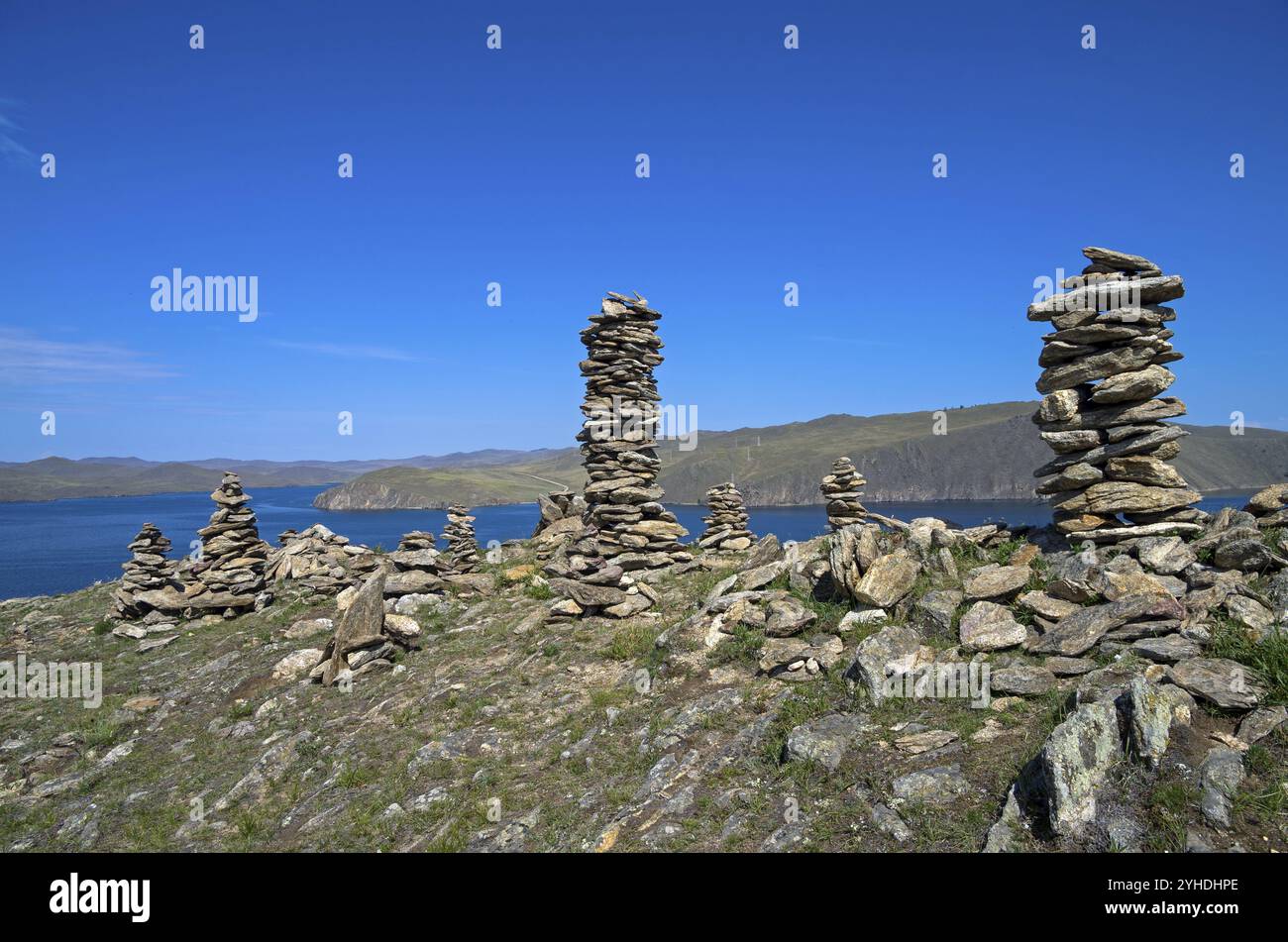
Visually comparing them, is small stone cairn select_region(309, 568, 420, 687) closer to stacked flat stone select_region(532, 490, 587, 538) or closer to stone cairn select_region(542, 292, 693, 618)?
stone cairn select_region(542, 292, 693, 618)

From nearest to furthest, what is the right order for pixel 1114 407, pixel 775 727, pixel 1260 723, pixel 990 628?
pixel 1260 723
pixel 775 727
pixel 990 628
pixel 1114 407

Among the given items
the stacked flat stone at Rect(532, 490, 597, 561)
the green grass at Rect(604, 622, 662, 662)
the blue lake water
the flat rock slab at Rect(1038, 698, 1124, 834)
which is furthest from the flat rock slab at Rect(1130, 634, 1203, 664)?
the blue lake water

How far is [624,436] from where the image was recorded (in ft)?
78.9

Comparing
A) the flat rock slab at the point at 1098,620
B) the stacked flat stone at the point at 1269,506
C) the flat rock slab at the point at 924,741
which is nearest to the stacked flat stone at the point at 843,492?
the stacked flat stone at the point at 1269,506

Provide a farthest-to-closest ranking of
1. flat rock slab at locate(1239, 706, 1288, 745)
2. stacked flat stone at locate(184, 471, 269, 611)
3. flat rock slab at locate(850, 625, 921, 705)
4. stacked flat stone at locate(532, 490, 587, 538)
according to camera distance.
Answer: stacked flat stone at locate(532, 490, 587, 538), stacked flat stone at locate(184, 471, 269, 611), flat rock slab at locate(850, 625, 921, 705), flat rock slab at locate(1239, 706, 1288, 745)

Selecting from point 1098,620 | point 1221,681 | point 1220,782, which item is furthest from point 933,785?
point 1098,620

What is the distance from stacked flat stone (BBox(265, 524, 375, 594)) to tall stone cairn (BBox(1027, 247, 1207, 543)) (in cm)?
2455

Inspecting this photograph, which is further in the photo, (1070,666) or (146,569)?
(146,569)

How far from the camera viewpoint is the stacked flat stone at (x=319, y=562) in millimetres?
26609

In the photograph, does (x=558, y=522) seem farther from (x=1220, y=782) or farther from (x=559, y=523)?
(x=1220, y=782)

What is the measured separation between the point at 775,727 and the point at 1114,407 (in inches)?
388

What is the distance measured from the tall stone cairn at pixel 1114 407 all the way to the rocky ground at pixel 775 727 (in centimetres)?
93

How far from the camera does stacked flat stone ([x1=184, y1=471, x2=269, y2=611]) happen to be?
26984 millimetres
